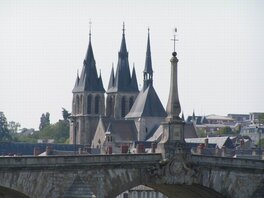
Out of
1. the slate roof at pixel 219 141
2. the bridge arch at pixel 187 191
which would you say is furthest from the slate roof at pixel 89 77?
the bridge arch at pixel 187 191

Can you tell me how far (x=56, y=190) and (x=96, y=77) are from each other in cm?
11780

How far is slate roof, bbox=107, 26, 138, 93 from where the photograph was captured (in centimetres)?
17912

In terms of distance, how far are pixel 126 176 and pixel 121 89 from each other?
4498 inches

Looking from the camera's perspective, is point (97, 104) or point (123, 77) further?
point (97, 104)

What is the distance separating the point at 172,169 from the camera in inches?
2702

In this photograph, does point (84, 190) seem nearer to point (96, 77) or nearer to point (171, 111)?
point (171, 111)

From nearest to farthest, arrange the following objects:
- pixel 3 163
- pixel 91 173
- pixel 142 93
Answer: pixel 3 163, pixel 91 173, pixel 142 93

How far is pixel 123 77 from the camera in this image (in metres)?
181

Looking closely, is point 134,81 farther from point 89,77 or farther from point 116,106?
point 89,77

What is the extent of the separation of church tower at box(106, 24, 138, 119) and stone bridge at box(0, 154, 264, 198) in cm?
10409

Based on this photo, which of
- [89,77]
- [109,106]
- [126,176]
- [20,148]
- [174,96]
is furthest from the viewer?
[109,106]

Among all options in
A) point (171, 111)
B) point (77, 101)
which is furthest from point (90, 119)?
point (171, 111)

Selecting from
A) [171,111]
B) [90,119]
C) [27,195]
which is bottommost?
[27,195]

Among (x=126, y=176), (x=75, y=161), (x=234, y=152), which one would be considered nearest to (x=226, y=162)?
(x=126, y=176)
